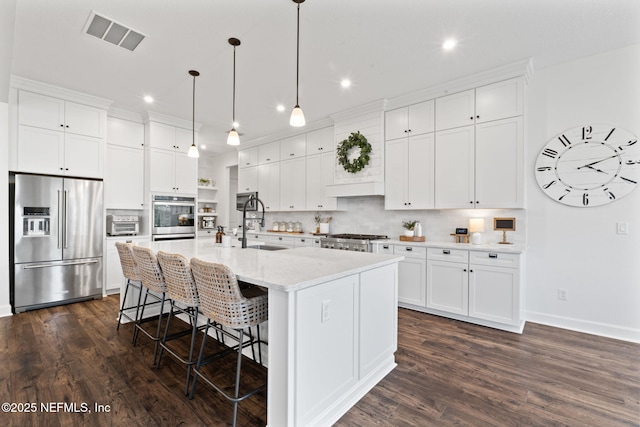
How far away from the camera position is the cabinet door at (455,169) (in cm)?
359

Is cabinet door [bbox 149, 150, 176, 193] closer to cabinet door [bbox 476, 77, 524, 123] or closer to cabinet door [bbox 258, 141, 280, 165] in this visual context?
cabinet door [bbox 258, 141, 280, 165]

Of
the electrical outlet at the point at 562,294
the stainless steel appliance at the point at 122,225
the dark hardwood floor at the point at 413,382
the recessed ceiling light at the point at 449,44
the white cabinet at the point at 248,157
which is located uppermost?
the recessed ceiling light at the point at 449,44

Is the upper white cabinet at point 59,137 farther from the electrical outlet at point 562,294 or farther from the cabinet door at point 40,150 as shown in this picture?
the electrical outlet at point 562,294

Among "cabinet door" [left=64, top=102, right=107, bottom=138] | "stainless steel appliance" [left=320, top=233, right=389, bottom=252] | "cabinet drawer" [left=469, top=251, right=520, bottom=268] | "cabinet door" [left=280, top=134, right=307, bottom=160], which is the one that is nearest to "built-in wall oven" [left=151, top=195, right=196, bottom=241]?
"cabinet door" [left=64, top=102, right=107, bottom=138]

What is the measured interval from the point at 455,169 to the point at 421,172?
0.44 metres

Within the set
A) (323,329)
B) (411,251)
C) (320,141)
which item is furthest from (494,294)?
(320,141)

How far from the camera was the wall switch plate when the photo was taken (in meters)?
2.95

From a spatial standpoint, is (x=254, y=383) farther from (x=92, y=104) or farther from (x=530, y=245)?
(x=92, y=104)

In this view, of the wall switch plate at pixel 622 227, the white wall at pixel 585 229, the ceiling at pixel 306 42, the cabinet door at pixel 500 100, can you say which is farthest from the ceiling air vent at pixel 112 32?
the wall switch plate at pixel 622 227

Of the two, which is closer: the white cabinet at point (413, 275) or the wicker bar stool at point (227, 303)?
the wicker bar stool at point (227, 303)

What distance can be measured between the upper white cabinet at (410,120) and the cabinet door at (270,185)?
2580mm

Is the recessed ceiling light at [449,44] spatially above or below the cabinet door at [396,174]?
above

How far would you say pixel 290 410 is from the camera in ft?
5.04

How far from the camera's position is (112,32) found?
2.69 metres
